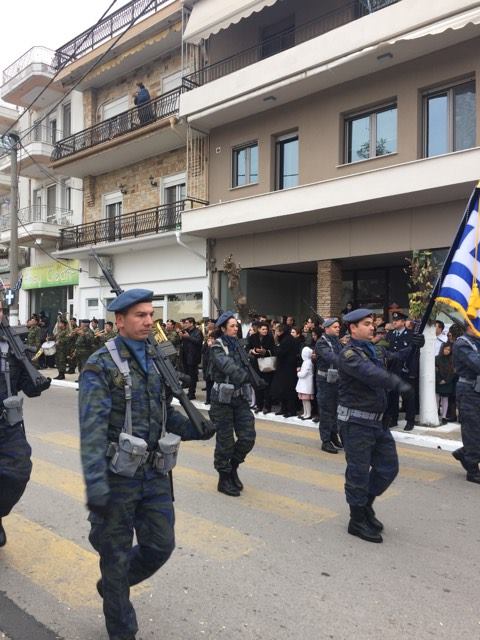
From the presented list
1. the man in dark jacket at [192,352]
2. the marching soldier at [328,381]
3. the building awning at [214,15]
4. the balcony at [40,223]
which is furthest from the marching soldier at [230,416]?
the balcony at [40,223]

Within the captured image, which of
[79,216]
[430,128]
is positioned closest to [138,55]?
[79,216]

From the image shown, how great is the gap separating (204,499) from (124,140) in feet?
54.3

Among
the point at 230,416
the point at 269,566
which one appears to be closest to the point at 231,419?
the point at 230,416

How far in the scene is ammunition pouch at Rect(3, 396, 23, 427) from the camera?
404cm

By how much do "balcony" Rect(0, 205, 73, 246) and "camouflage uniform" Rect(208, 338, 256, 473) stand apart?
20.3 metres

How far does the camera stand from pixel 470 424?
6.26 meters

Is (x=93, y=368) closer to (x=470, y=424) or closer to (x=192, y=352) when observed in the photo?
(x=470, y=424)

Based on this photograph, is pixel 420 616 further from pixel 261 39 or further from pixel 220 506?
pixel 261 39

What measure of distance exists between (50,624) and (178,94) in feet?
58.8

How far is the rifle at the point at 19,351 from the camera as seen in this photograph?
4.32m

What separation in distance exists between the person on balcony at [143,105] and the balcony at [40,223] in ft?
22.3

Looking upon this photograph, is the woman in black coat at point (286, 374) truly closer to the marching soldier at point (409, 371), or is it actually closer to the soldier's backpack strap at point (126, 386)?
the marching soldier at point (409, 371)

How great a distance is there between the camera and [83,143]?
22.5 m

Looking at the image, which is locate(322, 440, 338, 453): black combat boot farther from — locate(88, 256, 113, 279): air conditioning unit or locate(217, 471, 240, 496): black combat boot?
locate(88, 256, 113, 279): air conditioning unit
